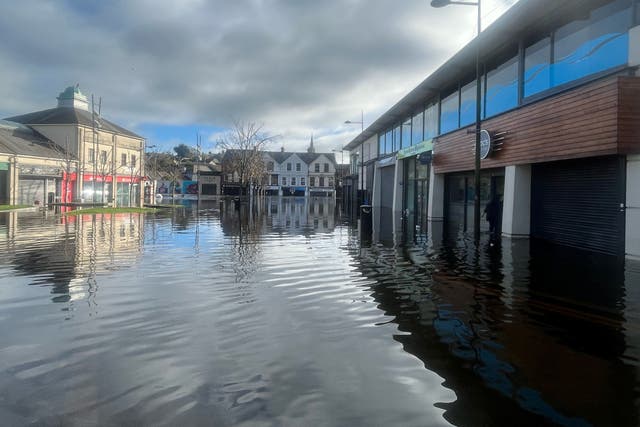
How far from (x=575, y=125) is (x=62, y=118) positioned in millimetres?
47406

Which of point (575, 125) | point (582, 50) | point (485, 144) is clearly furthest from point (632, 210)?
point (485, 144)

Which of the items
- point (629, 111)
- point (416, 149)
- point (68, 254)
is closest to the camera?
point (629, 111)

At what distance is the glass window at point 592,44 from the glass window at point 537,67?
0.41 meters

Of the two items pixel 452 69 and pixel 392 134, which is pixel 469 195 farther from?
pixel 392 134

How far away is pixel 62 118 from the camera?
4838 centimetres

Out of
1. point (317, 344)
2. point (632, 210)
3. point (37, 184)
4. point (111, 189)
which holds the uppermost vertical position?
point (37, 184)

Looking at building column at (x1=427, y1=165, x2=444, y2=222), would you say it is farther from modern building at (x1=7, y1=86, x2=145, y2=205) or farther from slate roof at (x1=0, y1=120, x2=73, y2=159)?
slate roof at (x1=0, y1=120, x2=73, y2=159)

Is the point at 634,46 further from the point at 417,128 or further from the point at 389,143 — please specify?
the point at 389,143

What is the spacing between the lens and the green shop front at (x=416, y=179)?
2628 centimetres

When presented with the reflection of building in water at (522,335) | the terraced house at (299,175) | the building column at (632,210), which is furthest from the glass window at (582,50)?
the terraced house at (299,175)

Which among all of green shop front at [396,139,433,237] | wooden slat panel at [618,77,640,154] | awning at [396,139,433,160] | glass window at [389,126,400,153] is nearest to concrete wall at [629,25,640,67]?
wooden slat panel at [618,77,640,154]

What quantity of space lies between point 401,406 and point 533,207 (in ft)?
48.1

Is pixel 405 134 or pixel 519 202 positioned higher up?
pixel 405 134

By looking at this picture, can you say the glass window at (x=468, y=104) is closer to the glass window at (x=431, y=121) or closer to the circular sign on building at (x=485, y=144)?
the circular sign on building at (x=485, y=144)
